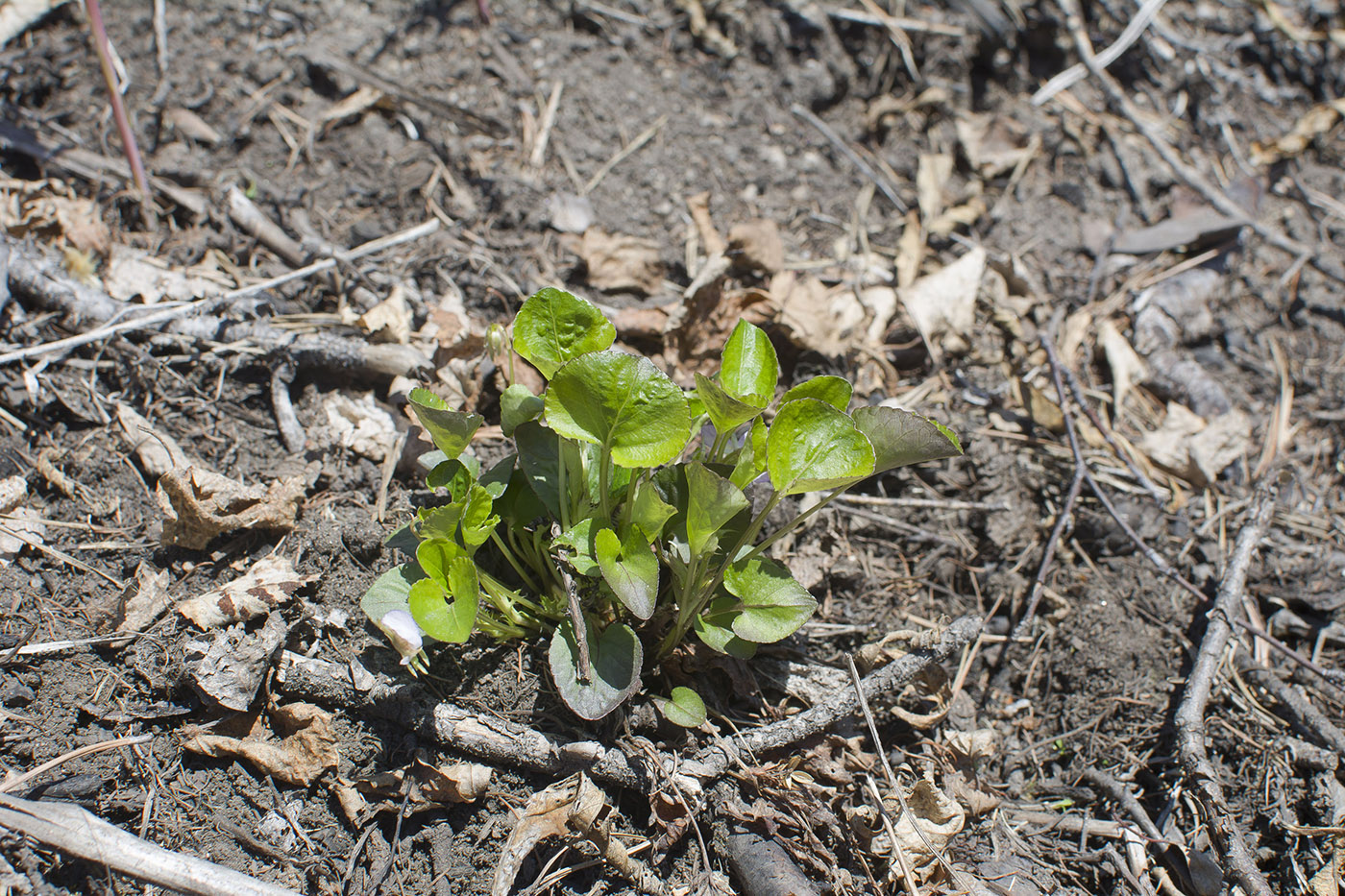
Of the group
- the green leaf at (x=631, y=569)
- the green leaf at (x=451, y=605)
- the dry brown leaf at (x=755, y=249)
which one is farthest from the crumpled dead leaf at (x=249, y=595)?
the dry brown leaf at (x=755, y=249)

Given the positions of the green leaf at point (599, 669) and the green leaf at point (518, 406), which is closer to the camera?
the green leaf at point (599, 669)

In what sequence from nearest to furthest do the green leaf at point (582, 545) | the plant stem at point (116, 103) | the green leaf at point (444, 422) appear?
the green leaf at point (444, 422) < the green leaf at point (582, 545) < the plant stem at point (116, 103)

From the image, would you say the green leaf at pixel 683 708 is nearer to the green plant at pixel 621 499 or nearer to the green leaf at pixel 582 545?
the green plant at pixel 621 499

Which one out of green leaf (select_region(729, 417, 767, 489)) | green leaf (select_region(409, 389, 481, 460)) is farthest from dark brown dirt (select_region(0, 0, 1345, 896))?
green leaf (select_region(729, 417, 767, 489))

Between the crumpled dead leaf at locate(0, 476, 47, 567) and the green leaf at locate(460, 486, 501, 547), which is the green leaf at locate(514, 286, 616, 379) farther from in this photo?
the crumpled dead leaf at locate(0, 476, 47, 567)

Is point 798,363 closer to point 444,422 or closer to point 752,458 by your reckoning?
point 752,458

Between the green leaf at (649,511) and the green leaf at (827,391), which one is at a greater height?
the green leaf at (827,391)
